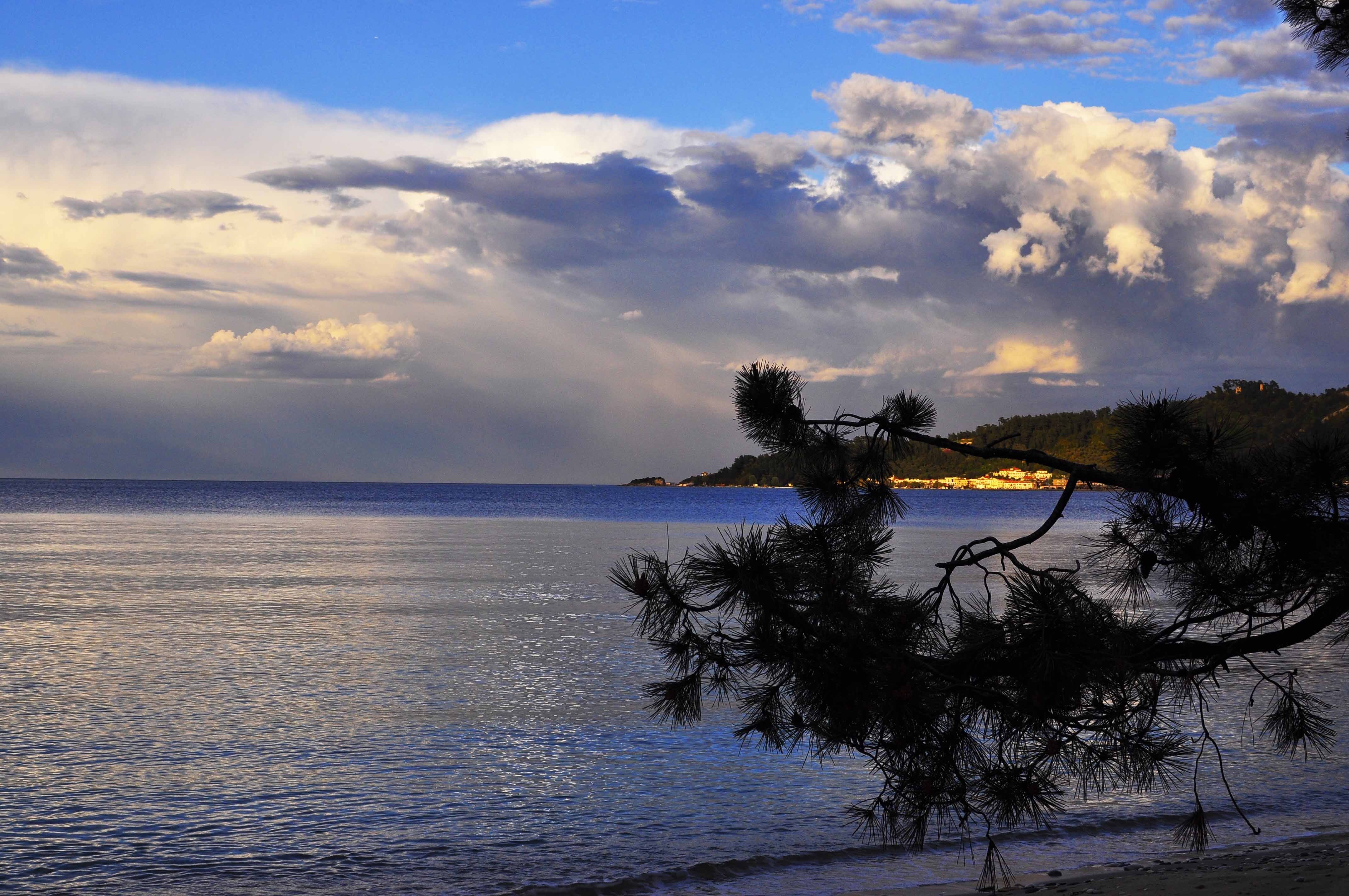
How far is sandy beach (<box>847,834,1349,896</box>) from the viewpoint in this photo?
719 cm

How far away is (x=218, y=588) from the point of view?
1154 inches

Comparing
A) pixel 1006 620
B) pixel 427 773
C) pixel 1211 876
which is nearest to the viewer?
pixel 1006 620

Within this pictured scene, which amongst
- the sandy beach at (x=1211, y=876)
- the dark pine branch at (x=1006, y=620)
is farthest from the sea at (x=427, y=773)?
the dark pine branch at (x=1006, y=620)

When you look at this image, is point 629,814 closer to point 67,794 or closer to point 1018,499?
point 67,794

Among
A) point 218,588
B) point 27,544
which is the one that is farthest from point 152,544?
point 218,588

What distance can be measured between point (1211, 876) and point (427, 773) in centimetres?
759

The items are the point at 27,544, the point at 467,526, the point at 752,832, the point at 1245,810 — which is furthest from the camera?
the point at 467,526

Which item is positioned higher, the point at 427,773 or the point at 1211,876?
the point at 1211,876

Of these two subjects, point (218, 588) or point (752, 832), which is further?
point (218, 588)

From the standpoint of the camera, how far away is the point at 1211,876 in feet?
25.4

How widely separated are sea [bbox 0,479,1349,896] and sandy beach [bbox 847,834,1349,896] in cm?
31

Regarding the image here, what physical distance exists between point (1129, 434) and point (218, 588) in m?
29.2

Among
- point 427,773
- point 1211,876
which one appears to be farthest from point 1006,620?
point 427,773

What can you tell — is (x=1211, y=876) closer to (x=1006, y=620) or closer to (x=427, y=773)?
(x=1006, y=620)
